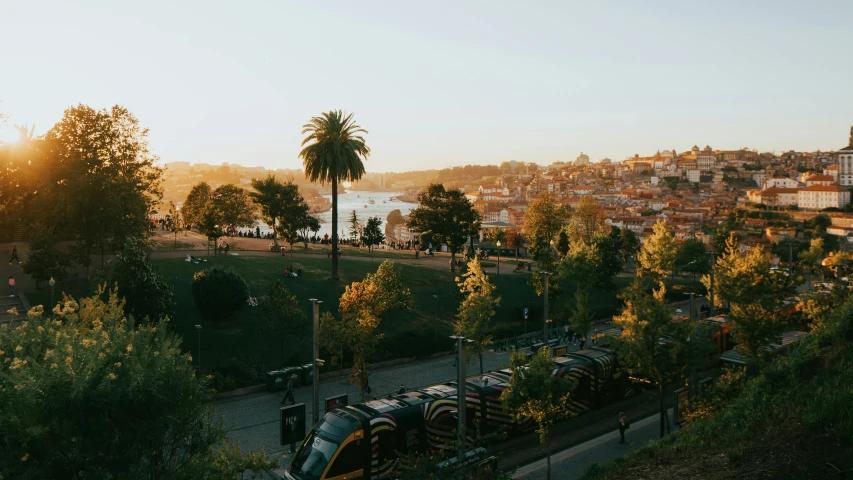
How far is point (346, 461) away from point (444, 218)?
3553 cm

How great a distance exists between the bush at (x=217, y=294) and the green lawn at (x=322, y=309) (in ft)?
2.21

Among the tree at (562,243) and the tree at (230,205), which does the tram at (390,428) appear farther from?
the tree at (230,205)

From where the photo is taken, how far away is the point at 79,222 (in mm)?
31047

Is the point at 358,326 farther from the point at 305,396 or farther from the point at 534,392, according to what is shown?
the point at 534,392

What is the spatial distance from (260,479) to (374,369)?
1267 cm

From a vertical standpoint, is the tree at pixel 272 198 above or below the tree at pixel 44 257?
above

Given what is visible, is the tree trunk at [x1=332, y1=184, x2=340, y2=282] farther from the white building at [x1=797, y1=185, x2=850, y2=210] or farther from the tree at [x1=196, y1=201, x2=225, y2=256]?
the white building at [x1=797, y1=185, x2=850, y2=210]

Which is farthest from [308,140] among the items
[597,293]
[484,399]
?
[597,293]

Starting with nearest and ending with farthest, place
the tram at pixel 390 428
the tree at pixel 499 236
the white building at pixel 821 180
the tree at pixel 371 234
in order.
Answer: the tram at pixel 390 428
the tree at pixel 371 234
the tree at pixel 499 236
the white building at pixel 821 180

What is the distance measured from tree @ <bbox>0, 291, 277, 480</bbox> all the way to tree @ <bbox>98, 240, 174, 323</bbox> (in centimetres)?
1510

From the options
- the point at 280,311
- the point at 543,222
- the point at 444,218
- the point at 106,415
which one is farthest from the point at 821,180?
the point at 106,415

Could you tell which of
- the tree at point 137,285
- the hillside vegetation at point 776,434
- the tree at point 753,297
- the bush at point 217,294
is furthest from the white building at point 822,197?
the tree at point 137,285

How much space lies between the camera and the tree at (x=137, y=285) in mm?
25219

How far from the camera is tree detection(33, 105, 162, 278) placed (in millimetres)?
31047
